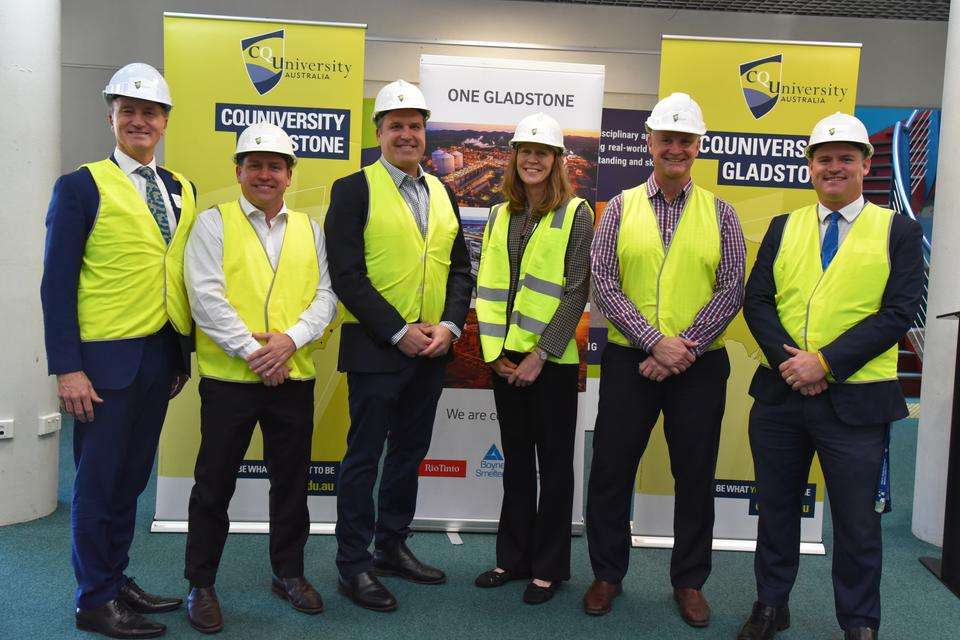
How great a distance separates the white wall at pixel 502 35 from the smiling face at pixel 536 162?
3839 millimetres

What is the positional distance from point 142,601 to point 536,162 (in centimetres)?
221

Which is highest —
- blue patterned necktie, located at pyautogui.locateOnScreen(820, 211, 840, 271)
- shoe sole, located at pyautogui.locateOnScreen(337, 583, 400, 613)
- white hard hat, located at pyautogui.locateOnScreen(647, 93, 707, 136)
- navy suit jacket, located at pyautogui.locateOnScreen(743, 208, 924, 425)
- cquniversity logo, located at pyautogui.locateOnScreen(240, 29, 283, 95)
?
cquniversity logo, located at pyautogui.locateOnScreen(240, 29, 283, 95)

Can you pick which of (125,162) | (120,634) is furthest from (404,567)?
(125,162)

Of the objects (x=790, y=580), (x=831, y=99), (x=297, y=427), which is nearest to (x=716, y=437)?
(x=790, y=580)

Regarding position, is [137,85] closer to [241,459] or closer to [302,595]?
[241,459]

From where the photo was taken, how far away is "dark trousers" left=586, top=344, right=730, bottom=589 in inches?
116

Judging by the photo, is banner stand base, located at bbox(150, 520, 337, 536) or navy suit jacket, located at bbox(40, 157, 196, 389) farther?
banner stand base, located at bbox(150, 520, 337, 536)

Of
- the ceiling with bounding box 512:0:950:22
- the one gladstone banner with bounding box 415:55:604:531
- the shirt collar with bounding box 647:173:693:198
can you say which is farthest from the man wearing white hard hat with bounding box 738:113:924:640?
the ceiling with bounding box 512:0:950:22

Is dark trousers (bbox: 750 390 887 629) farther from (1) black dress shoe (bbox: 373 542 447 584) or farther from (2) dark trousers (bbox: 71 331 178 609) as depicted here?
(2) dark trousers (bbox: 71 331 178 609)

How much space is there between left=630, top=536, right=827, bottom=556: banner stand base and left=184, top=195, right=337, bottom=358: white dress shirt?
2025mm

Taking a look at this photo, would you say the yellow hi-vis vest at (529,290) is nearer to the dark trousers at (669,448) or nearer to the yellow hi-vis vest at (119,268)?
the dark trousers at (669,448)

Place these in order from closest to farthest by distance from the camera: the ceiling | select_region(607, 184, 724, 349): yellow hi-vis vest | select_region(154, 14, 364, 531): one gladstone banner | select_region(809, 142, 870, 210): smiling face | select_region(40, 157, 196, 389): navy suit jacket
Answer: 1. select_region(40, 157, 196, 389): navy suit jacket
2. select_region(809, 142, 870, 210): smiling face
3. select_region(607, 184, 724, 349): yellow hi-vis vest
4. select_region(154, 14, 364, 531): one gladstone banner
5. the ceiling

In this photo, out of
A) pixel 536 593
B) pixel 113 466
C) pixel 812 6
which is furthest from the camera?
pixel 812 6

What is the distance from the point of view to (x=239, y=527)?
380 cm
